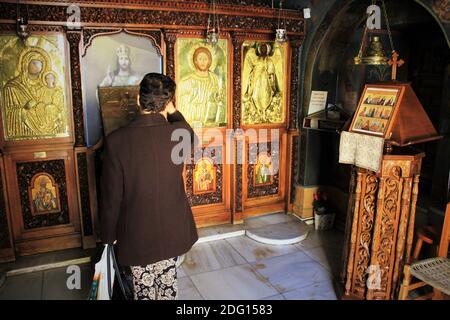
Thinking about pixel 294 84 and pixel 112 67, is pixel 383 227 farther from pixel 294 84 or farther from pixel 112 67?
pixel 112 67

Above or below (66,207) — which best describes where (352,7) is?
above

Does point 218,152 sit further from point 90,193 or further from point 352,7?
point 352,7

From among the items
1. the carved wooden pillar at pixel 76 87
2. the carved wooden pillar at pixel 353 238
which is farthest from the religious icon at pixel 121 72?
the carved wooden pillar at pixel 353 238

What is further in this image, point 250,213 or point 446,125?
point 250,213

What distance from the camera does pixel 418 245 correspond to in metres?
3.03

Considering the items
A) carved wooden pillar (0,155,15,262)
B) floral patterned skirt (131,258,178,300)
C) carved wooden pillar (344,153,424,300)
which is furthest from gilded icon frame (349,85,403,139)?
carved wooden pillar (0,155,15,262)

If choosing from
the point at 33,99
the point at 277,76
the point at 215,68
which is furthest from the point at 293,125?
the point at 33,99

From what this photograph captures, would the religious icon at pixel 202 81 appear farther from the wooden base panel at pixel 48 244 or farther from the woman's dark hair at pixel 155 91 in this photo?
the woman's dark hair at pixel 155 91

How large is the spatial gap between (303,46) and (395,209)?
7.54ft

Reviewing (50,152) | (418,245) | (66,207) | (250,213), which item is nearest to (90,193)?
A: (66,207)

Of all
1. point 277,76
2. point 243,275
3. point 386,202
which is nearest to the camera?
point 386,202

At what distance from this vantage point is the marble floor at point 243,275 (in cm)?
308

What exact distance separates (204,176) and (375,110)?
207cm

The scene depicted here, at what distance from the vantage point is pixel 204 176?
13.8 feet
